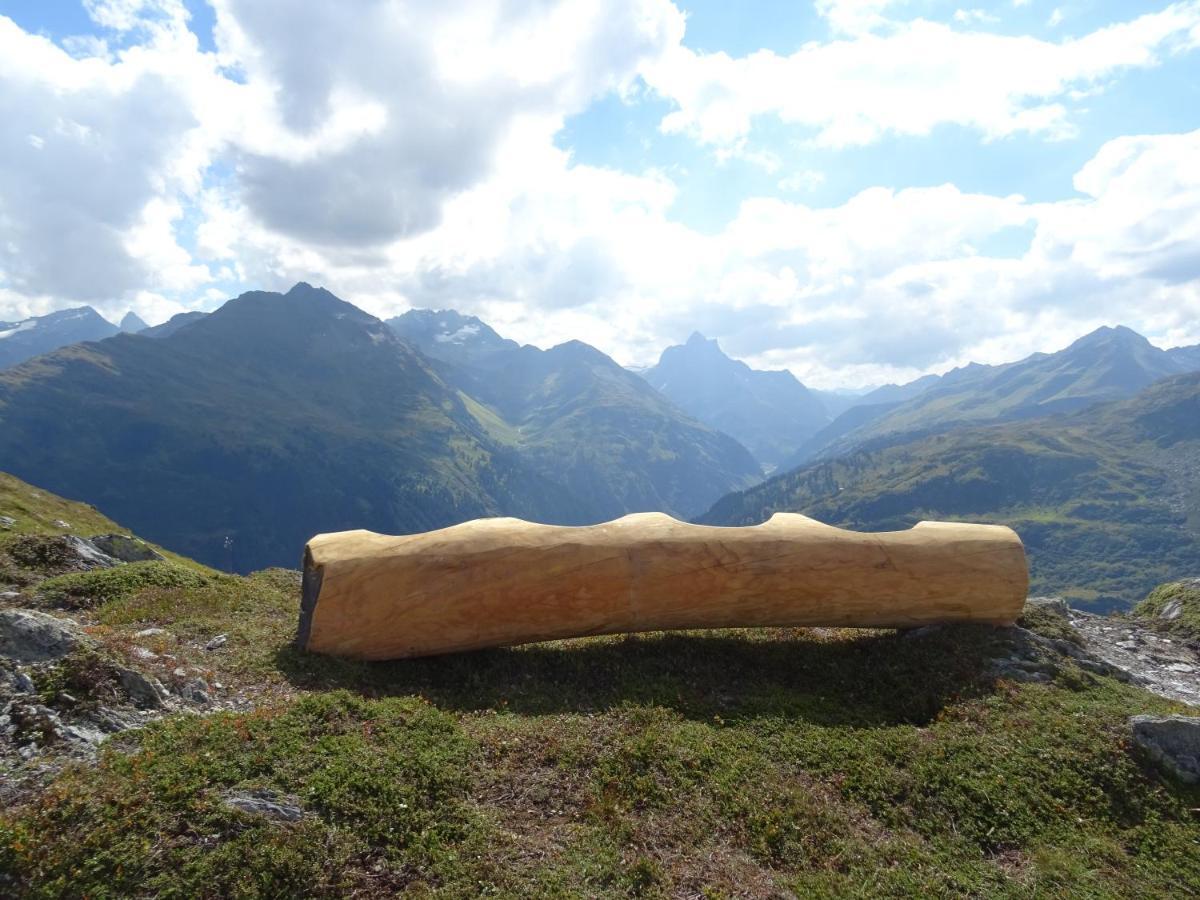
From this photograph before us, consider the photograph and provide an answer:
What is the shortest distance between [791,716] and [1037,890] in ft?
13.5

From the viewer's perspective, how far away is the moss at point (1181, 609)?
1861 centimetres

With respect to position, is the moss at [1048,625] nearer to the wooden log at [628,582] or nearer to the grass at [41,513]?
the wooden log at [628,582]

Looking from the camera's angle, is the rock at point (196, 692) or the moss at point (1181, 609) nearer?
the rock at point (196, 692)

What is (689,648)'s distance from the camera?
14.0 metres

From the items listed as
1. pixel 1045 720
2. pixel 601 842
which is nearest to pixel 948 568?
pixel 1045 720

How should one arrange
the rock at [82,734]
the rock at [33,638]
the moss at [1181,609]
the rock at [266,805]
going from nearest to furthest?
1. the rock at [266,805]
2. the rock at [82,734]
3. the rock at [33,638]
4. the moss at [1181,609]

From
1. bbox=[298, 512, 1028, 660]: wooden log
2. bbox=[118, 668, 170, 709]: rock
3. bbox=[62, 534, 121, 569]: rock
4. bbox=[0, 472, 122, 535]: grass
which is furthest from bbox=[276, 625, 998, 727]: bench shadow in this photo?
bbox=[0, 472, 122, 535]: grass

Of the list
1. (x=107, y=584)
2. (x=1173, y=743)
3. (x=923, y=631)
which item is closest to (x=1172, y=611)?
(x=923, y=631)

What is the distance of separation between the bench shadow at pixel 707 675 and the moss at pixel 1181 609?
935cm

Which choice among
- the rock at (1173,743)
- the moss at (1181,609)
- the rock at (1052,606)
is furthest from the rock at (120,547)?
the moss at (1181,609)

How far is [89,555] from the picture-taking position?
19.1 metres

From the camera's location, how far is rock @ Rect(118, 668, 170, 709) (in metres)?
9.41

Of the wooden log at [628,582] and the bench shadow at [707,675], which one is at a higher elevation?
the wooden log at [628,582]

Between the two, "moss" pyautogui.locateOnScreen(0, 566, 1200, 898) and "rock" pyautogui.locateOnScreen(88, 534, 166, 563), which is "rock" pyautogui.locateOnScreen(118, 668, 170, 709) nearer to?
"moss" pyautogui.locateOnScreen(0, 566, 1200, 898)
